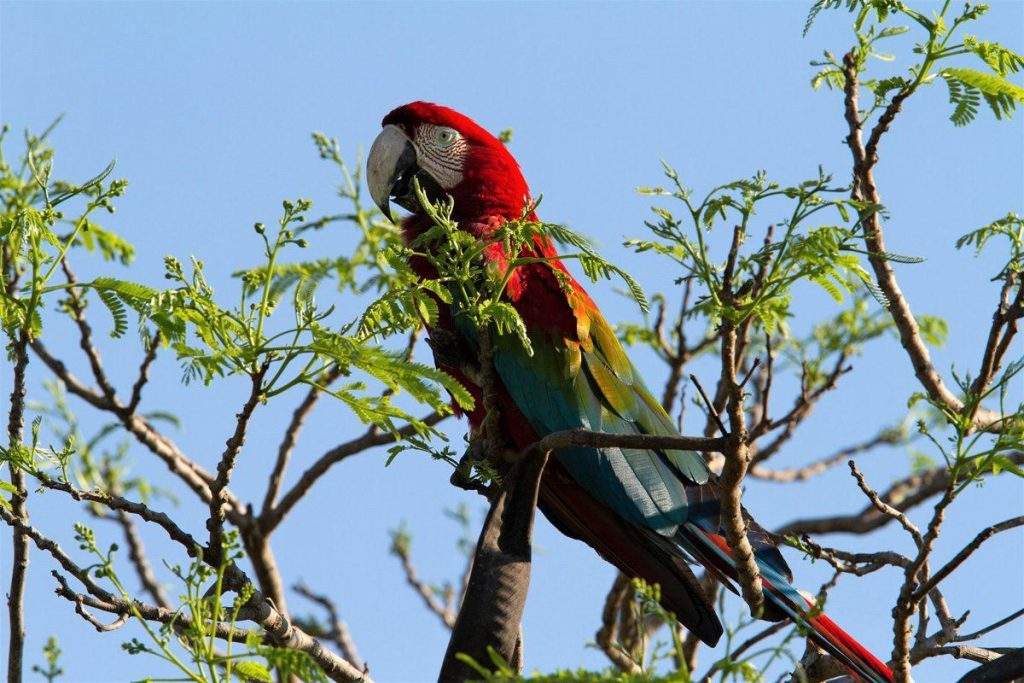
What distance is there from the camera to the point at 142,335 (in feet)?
6.68

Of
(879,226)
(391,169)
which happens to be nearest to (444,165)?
(391,169)

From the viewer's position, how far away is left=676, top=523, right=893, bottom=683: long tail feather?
243cm

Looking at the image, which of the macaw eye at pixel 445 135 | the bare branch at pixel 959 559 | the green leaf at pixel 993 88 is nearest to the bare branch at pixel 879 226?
the green leaf at pixel 993 88

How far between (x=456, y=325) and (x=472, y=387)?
265 millimetres

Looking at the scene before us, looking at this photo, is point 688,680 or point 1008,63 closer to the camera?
point 688,680

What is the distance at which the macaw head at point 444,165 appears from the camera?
324 cm

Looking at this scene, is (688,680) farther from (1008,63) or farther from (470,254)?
(1008,63)

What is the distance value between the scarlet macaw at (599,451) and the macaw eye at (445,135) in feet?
0.69

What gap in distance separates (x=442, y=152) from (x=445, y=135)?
0.06 metres

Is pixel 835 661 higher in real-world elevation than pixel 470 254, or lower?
lower

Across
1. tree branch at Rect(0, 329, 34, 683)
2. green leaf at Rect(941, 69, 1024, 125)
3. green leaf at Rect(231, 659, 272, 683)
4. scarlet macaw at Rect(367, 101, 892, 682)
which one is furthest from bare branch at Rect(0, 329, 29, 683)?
green leaf at Rect(941, 69, 1024, 125)

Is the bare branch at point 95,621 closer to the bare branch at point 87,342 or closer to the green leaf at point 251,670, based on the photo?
the green leaf at point 251,670

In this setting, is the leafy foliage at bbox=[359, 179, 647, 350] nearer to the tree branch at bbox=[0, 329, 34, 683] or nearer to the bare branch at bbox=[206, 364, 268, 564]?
the bare branch at bbox=[206, 364, 268, 564]

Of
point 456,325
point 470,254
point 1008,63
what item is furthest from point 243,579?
point 1008,63
